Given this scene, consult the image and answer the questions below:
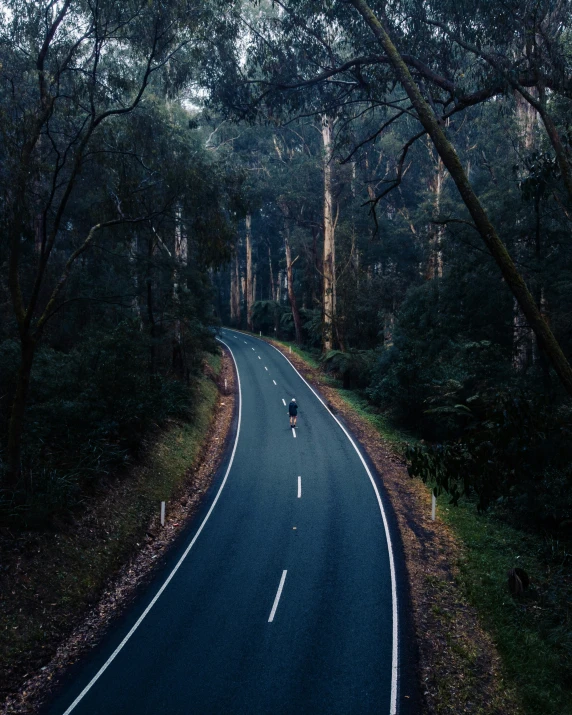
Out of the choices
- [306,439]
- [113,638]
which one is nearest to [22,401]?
[113,638]

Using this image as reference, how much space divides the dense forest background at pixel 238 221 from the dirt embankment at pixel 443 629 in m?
2.04

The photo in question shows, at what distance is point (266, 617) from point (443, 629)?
331 cm

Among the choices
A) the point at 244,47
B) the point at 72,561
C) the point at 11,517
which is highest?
the point at 244,47

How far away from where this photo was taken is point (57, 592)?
34.5 feet

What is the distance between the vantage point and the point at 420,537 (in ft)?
46.0

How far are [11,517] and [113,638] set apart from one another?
133 inches

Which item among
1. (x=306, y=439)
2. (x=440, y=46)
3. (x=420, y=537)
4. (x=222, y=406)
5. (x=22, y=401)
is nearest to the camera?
(x=22, y=401)

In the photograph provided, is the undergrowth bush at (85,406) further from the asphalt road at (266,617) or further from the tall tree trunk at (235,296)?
the tall tree trunk at (235,296)

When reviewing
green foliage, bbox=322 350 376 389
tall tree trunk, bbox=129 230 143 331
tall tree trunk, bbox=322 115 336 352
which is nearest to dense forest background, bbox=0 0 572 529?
tall tree trunk, bbox=129 230 143 331

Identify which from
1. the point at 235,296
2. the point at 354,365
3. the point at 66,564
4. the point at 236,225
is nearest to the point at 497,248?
the point at 236,225

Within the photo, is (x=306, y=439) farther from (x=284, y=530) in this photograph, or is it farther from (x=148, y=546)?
(x=148, y=546)

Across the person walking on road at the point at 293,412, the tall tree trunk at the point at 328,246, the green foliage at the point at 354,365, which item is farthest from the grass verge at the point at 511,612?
the tall tree trunk at the point at 328,246

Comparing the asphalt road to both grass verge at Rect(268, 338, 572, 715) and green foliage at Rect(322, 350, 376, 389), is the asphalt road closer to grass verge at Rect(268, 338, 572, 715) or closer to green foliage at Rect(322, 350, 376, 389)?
grass verge at Rect(268, 338, 572, 715)

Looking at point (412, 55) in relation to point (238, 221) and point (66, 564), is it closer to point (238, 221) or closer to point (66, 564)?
point (238, 221)
